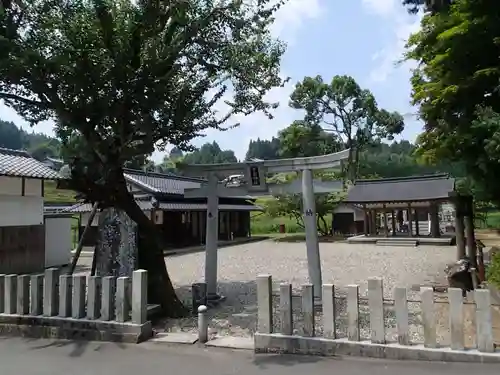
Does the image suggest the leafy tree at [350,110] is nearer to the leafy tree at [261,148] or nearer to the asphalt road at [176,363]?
the asphalt road at [176,363]

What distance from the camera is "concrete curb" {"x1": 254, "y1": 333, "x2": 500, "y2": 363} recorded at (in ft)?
16.5

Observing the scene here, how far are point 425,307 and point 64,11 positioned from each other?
7.28 metres

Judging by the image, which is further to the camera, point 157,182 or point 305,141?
point 305,141

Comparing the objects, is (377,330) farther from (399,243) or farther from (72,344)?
(399,243)

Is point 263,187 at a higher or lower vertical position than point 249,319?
higher

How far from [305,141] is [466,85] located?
30.0 metres

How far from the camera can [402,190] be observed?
1123 inches

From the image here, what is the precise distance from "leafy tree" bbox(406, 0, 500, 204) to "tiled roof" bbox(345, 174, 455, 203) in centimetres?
1824

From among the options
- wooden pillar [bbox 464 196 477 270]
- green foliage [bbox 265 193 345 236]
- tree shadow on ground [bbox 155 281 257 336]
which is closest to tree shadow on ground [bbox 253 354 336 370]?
tree shadow on ground [bbox 155 281 257 336]

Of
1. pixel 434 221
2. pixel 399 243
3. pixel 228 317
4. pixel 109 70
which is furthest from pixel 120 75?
pixel 434 221

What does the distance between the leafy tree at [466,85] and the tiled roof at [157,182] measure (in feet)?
47.4

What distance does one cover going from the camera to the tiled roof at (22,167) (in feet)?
43.5

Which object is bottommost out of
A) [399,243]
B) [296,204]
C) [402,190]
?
[399,243]

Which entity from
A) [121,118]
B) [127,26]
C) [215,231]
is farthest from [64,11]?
→ [215,231]
